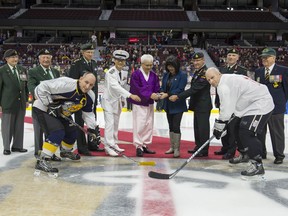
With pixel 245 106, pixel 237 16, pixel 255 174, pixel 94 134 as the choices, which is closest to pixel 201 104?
pixel 245 106

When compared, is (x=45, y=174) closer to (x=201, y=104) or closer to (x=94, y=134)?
(x=94, y=134)

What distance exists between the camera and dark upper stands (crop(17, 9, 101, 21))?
30891 mm

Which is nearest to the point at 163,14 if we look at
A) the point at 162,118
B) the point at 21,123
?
the point at 162,118

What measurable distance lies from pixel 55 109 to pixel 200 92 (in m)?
2.03

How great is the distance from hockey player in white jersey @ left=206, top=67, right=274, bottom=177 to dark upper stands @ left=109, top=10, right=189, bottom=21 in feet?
87.8

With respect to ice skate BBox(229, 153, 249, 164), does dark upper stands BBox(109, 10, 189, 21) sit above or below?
above

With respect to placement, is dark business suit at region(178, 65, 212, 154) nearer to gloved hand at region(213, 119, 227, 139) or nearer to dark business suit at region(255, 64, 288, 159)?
dark business suit at region(255, 64, 288, 159)

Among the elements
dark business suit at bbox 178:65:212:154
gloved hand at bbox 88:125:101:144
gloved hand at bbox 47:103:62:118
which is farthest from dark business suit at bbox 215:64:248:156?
gloved hand at bbox 47:103:62:118

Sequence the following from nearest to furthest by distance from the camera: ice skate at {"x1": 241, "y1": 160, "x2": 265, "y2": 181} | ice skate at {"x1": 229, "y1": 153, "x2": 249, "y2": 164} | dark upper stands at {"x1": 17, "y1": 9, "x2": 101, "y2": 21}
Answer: ice skate at {"x1": 241, "y1": 160, "x2": 265, "y2": 181}, ice skate at {"x1": 229, "y1": 153, "x2": 249, "y2": 164}, dark upper stands at {"x1": 17, "y1": 9, "x2": 101, "y2": 21}

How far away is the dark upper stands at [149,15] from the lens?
30.3 meters

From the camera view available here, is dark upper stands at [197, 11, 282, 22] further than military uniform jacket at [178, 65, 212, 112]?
Yes

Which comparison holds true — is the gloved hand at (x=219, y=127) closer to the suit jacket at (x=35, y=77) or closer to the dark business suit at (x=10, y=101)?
the suit jacket at (x=35, y=77)

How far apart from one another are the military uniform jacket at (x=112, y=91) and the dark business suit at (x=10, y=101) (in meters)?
1.15

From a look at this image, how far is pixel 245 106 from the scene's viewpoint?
159 inches
